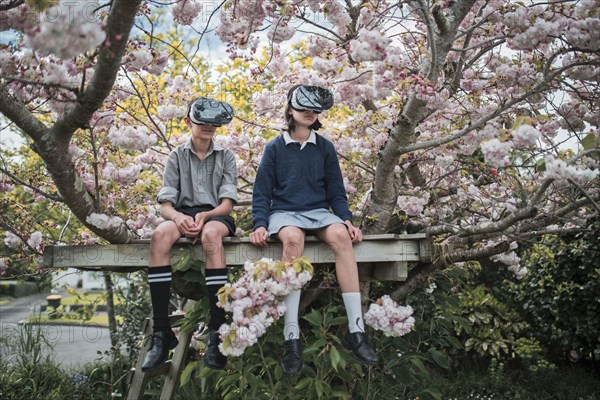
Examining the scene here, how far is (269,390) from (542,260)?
3.99 m

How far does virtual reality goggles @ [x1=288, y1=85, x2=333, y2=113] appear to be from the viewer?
3221 mm

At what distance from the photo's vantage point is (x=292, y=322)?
2826mm

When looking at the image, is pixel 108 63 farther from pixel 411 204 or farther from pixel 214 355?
pixel 411 204

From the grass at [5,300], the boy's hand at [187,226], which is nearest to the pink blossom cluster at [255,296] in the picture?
the boy's hand at [187,226]

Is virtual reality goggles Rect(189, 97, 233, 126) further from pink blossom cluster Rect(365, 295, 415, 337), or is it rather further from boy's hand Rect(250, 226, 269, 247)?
pink blossom cluster Rect(365, 295, 415, 337)

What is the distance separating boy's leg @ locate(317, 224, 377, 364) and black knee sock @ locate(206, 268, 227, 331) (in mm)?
564

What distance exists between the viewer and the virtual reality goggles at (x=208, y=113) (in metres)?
3.21

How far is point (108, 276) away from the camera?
6.79 meters

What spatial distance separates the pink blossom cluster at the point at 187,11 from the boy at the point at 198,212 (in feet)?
1.67

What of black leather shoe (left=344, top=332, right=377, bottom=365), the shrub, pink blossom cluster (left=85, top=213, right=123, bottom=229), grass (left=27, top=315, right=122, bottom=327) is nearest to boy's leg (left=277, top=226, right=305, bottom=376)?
black leather shoe (left=344, top=332, right=377, bottom=365)

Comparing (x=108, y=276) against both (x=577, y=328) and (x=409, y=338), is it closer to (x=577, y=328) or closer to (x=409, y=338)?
(x=409, y=338)

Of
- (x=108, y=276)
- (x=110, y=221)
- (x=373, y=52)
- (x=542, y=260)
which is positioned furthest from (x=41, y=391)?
(x=542, y=260)

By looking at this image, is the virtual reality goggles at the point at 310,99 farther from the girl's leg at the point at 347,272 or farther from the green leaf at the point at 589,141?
the green leaf at the point at 589,141

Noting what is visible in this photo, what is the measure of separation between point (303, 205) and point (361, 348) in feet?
2.75
